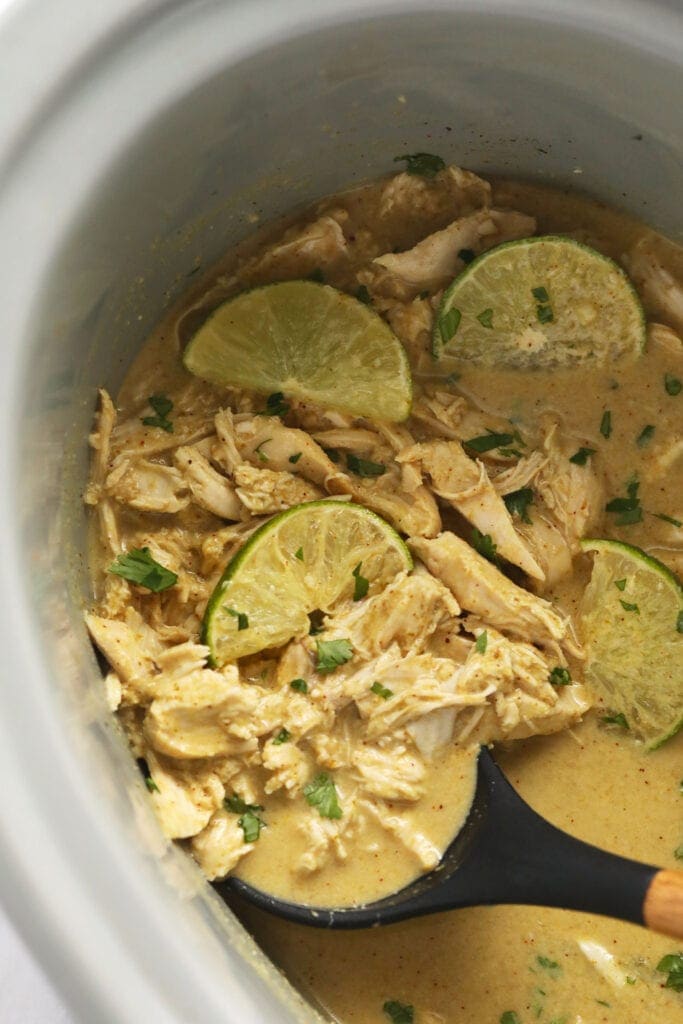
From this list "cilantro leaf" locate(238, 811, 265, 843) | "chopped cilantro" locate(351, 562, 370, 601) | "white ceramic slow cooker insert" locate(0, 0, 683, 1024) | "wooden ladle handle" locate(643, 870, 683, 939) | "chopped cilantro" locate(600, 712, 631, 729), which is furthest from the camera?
"chopped cilantro" locate(600, 712, 631, 729)

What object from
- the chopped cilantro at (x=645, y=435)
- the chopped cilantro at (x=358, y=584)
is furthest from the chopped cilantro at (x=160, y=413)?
the chopped cilantro at (x=645, y=435)

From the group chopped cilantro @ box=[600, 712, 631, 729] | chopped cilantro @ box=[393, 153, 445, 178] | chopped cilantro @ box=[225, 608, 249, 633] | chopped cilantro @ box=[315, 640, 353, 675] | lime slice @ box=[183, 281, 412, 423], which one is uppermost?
chopped cilantro @ box=[393, 153, 445, 178]

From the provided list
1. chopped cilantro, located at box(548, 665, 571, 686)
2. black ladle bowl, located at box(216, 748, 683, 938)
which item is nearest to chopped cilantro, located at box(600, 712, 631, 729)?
chopped cilantro, located at box(548, 665, 571, 686)

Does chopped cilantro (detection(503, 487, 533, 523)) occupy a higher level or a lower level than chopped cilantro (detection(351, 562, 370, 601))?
higher

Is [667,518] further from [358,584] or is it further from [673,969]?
[673,969]

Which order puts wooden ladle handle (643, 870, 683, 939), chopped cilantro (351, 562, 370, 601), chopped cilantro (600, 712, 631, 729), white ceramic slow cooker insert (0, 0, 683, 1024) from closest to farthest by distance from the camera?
white ceramic slow cooker insert (0, 0, 683, 1024) < wooden ladle handle (643, 870, 683, 939) < chopped cilantro (351, 562, 370, 601) < chopped cilantro (600, 712, 631, 729)

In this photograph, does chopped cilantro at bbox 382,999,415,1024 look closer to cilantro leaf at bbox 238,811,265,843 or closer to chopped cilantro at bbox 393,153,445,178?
cilantro leaf at bbox 238,811,265,843

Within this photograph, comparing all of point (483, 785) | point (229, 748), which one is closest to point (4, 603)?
point (229, 748)
